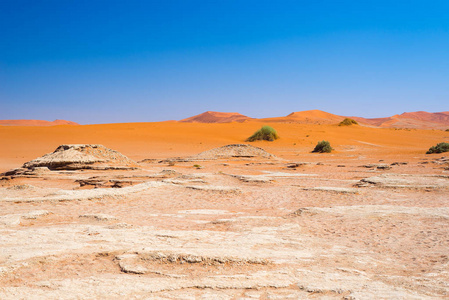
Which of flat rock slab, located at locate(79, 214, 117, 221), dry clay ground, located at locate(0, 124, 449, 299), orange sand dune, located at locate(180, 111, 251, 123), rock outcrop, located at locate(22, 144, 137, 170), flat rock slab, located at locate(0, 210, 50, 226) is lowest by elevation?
dry clay ground, located at locate(0, 124, 449, 299)

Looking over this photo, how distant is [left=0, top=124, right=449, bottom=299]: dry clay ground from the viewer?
296cm

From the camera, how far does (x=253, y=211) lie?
6.34 metres

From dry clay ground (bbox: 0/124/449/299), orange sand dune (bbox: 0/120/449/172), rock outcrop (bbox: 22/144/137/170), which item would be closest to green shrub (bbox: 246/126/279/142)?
orange sand dune (bbox: 0/120/449/172)

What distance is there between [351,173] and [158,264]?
9.42 m

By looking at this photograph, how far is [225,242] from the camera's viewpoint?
4199 mm

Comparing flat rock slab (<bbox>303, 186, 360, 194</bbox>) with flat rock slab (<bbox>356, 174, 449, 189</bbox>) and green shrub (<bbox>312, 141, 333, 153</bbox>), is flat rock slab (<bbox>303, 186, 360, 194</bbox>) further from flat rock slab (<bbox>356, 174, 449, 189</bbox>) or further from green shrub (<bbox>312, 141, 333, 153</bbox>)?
green shrub (<bbox>312, 141, 333, 153</bbox>)

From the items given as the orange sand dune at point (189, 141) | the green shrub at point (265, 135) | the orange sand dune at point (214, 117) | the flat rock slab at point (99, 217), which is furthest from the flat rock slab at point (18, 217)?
the orange sand dune at point (214, 117)

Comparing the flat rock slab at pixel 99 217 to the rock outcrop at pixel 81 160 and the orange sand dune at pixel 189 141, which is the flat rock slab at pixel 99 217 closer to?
the rock outcrop at pixel 81 160

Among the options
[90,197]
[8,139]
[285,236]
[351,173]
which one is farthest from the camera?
[8,139]

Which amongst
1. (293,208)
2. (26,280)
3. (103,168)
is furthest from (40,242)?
(103,168)

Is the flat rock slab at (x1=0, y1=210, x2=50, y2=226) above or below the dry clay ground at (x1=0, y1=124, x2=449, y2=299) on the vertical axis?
above

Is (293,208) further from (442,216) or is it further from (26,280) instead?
(26,280)

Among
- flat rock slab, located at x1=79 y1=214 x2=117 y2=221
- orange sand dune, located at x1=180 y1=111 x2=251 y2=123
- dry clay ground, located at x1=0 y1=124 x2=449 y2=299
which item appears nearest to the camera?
dry clay ground, located at x1=0 y1=124 x2=449 y2=299

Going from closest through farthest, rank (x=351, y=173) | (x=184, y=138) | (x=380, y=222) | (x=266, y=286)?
1. (x=266, y=286)
2. (x=380, y=222)
3. (x=351, y=173)
4. (x=184, y=138)
